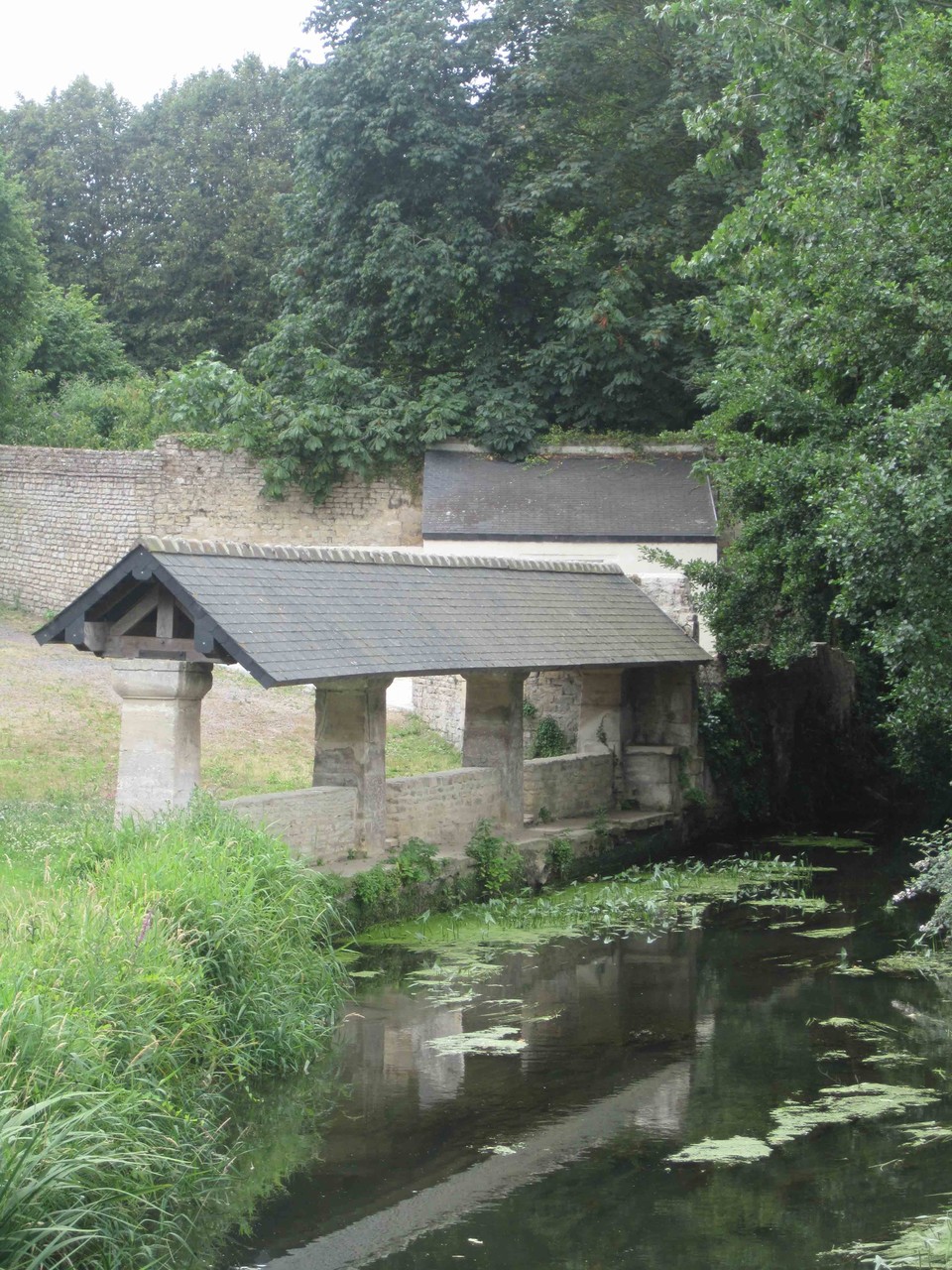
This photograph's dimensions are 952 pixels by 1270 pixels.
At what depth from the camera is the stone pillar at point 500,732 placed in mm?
12438

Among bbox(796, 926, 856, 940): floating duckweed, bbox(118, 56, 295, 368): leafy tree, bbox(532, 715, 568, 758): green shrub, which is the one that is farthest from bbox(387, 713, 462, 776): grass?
bbox(118, 56, 295, 368): leafy tree

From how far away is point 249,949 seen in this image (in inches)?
288

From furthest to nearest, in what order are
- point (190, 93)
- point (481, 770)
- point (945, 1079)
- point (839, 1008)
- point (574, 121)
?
point (190, 93) → point (574, 121) → point (481, 770) → point (839, 1008) → point (945, 1079)

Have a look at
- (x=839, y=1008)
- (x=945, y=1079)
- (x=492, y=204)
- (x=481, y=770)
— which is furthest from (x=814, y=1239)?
(x=492, y=204)

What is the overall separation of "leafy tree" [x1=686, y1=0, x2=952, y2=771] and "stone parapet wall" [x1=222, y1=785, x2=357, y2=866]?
426 centimetres

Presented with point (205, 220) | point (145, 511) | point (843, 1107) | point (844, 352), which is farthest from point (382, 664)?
point (205, 220)

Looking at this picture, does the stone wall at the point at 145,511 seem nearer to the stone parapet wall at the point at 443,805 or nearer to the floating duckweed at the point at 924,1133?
the stone parapet wall at the point at 443,805

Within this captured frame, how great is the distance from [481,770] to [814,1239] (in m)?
7.20

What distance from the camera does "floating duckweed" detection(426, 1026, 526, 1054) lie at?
25.4 feet

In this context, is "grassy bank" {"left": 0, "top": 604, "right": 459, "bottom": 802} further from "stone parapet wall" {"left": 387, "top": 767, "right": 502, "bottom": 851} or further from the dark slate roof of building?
the dark slate roof of building

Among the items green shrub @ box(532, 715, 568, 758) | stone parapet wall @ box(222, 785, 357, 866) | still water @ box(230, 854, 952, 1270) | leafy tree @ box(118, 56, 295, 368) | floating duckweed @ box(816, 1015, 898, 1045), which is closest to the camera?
still water @ box(230, 854, 952, 1270)

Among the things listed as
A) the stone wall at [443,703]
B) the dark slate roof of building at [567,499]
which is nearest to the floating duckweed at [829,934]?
the stone wall at [443,703]

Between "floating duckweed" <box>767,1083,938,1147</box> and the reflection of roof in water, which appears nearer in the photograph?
the reflection of roof in water

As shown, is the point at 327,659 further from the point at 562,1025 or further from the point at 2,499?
the point at 2,499
